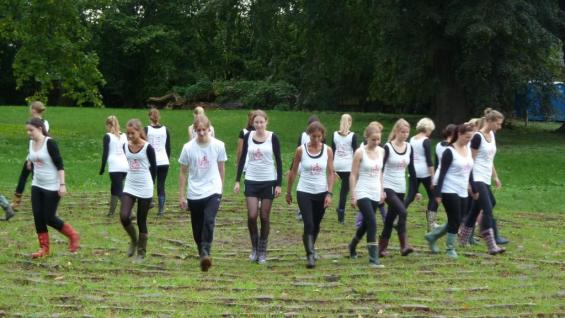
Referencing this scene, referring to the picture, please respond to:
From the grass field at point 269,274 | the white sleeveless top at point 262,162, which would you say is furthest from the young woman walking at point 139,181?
the white sleeveless top at point 262,162

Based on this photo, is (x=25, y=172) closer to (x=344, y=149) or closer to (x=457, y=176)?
(x=344, y=149)

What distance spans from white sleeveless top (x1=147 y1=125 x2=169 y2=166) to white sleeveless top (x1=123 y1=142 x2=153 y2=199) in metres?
3.39

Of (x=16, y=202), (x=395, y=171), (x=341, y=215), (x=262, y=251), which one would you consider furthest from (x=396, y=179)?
(x=16, y=202)

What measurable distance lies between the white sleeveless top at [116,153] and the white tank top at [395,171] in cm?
461

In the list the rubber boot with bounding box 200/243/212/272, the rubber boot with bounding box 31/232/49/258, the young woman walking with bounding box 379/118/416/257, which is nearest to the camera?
the rubber boot with bounding box 200/243/212/272

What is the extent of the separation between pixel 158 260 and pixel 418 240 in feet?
12.8

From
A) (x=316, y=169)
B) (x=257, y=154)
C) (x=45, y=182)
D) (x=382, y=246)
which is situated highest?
(x=257, y=154)

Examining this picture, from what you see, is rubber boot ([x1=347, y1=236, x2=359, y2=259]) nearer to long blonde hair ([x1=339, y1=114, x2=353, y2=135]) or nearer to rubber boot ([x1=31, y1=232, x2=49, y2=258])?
long blonde hair ([x1=339, y1=114, x2=353, y2=135])

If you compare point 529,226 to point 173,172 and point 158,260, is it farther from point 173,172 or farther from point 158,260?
point 173,172

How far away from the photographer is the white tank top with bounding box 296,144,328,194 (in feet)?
35.8

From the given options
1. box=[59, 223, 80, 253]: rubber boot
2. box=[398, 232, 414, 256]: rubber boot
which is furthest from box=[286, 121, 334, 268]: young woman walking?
box=[59, 223, 80, 253]: rubber boot

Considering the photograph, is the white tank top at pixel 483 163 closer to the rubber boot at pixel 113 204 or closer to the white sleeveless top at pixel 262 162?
the white sleeveless top at pixel 262 162

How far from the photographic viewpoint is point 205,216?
34.4 ft

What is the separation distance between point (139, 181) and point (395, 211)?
10.3ft
